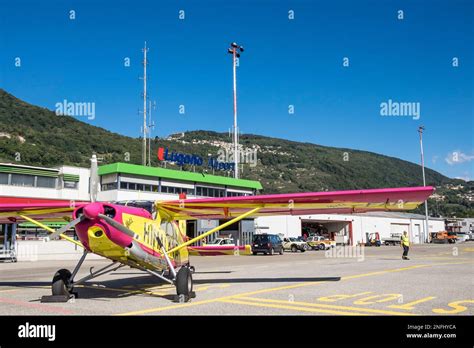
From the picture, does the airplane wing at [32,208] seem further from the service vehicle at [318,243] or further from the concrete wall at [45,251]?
the service vehicle at [318,243]

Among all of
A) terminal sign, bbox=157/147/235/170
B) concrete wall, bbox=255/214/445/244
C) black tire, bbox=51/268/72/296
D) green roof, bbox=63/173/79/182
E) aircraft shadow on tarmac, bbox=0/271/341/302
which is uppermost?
terminal sign, bbox=157/147/235/170

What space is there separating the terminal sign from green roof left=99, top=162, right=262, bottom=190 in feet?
8.61

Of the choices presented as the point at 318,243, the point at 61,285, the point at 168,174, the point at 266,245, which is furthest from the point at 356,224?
the point at 61,285

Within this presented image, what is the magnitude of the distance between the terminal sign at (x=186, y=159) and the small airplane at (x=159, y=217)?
3449 cm

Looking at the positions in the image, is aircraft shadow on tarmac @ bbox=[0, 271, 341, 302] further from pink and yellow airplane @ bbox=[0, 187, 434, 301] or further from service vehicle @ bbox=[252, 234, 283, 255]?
service vehicle @ bbox=[252, 234, 283, 255]

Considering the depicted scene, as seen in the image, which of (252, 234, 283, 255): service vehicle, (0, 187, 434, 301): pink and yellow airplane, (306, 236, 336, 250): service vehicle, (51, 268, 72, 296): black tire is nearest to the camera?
(0, 187, 434, 301): pink and yellow airplane

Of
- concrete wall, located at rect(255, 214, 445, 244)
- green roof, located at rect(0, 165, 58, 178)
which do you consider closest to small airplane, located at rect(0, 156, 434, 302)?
green roof, located at rect(0, 165, 58, 178)

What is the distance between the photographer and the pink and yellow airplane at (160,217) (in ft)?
30.6

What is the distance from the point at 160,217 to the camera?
1252 centimetres

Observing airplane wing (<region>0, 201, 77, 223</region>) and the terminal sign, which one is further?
the terminal sign

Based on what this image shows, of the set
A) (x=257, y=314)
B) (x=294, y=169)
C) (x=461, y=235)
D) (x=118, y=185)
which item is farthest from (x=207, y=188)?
(x=294, y=169)

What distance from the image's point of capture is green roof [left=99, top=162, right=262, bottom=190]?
1717 inches

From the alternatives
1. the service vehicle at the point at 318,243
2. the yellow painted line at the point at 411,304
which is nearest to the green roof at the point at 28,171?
the service vehicle at the point at 318,243

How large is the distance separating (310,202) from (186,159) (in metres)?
41.5
